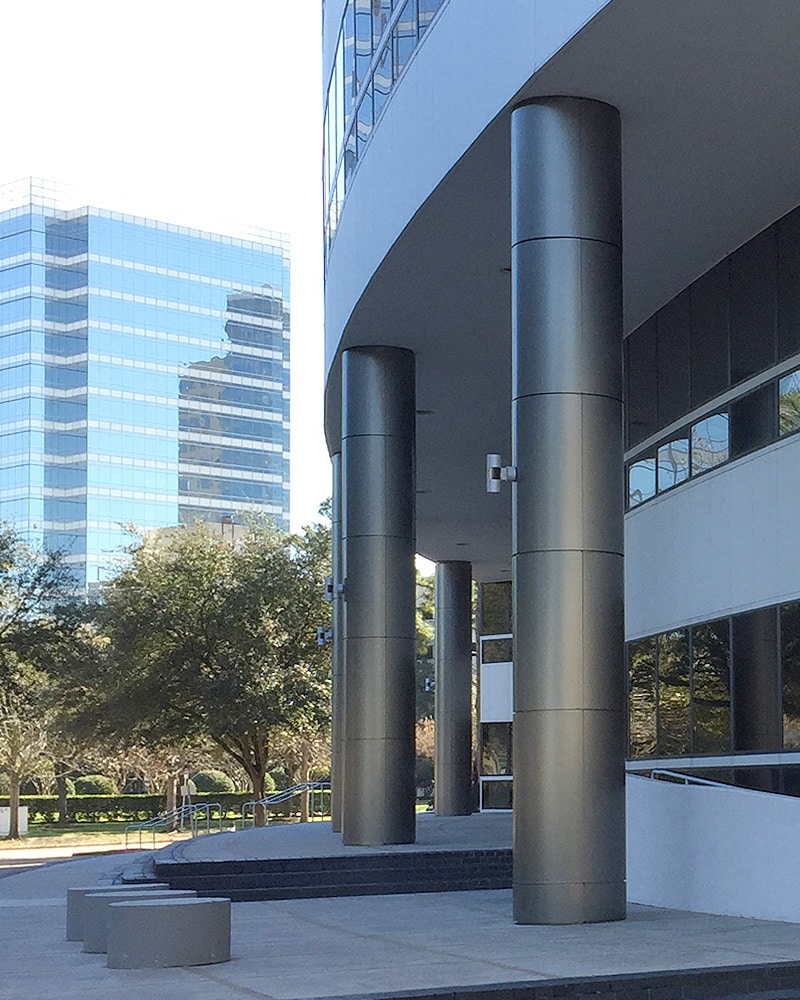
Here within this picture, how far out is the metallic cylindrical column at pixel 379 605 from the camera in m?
24.0

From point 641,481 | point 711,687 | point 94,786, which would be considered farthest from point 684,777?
point 94,786

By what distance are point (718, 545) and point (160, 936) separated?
8.95 m

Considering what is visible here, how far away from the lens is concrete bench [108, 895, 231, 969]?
12.3 m

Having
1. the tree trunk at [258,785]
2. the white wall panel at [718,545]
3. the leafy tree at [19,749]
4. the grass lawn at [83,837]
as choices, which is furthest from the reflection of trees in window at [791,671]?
the leafy tree at [19,749]

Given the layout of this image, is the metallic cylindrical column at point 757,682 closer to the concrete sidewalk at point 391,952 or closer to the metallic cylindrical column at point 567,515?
the concrete sidewalk at point 391,952

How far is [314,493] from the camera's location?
7736 inches

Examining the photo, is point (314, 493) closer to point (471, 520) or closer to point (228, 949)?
point (471, 520)

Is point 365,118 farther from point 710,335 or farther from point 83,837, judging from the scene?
point 83,837

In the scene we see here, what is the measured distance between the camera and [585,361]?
15.3 m

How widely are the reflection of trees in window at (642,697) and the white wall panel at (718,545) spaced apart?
251mm

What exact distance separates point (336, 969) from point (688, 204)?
33.2 ft

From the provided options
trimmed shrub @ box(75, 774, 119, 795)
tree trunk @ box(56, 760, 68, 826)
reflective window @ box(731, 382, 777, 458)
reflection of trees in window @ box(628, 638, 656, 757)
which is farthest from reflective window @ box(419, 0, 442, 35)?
trimmed shrub @ box(75, 774, 119, 795)

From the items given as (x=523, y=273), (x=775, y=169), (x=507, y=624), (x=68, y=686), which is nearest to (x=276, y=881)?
(x=523, y=273)

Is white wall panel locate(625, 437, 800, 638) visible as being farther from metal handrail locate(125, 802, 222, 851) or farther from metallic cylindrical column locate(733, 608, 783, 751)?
metal handrail locate(125, 802, 222, 851)
